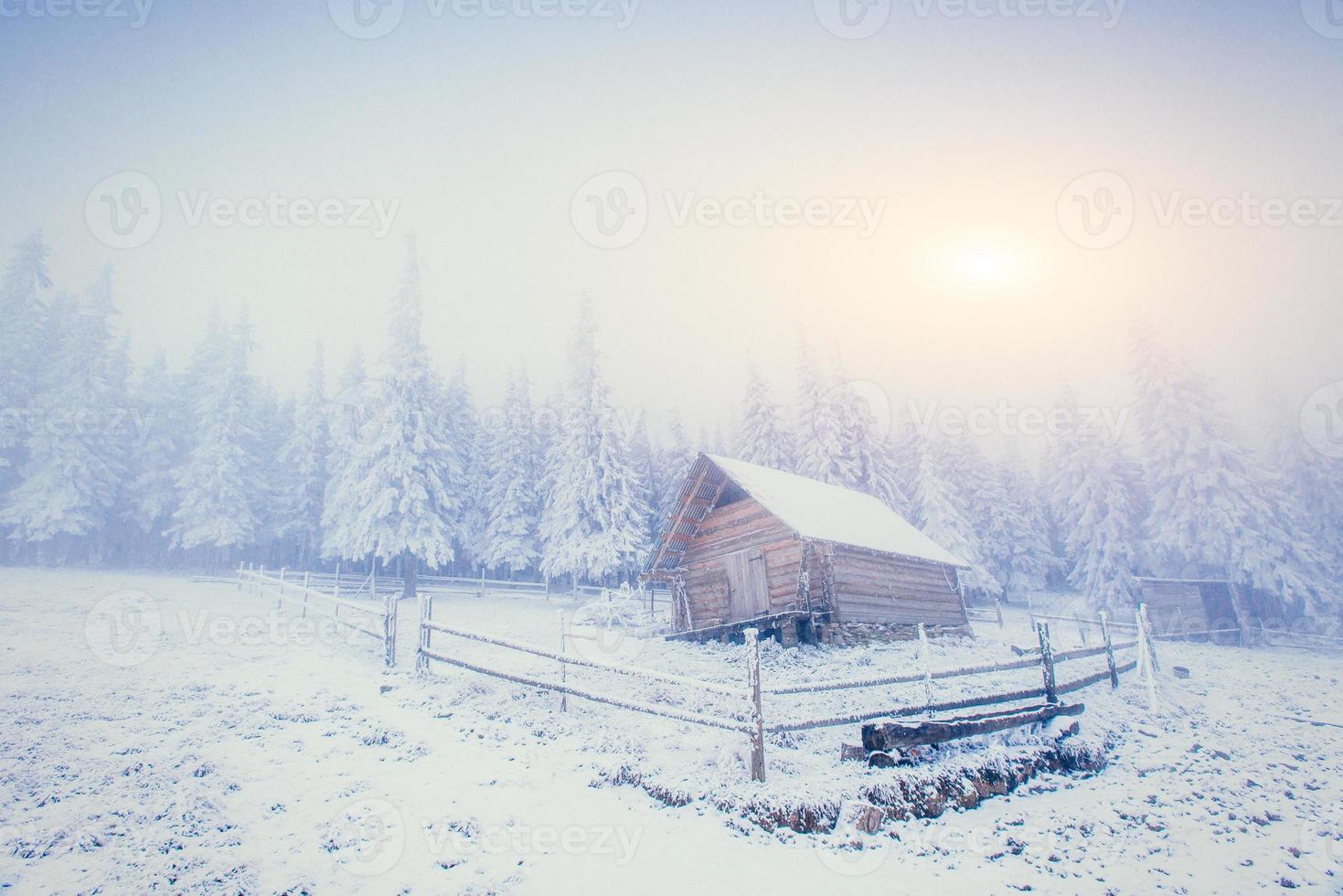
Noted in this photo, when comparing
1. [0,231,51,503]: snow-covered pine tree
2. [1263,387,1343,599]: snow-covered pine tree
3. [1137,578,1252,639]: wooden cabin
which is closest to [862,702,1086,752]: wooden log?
[1137,578,1252,639]: wooden cabin

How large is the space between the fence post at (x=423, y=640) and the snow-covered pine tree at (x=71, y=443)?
30.4 meters

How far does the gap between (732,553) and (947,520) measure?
22028 millimetres

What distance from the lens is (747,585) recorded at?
20656mm

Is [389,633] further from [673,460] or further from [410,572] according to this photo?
[673,460]

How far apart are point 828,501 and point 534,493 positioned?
70.8 ft

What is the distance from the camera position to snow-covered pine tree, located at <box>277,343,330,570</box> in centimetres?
3803

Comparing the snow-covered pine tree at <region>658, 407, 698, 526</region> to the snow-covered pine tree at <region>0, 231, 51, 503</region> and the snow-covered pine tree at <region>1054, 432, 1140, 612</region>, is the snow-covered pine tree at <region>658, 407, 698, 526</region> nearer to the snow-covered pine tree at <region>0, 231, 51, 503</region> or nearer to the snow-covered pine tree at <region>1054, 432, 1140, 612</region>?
the snow-covered pine tree at <region>1054, 432, 1140, 612</region>

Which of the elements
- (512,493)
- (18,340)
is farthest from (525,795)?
(18,340)

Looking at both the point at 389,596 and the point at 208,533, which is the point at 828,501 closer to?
the point at 389,596

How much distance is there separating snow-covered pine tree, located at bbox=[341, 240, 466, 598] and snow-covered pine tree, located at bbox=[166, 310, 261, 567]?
10187 mm

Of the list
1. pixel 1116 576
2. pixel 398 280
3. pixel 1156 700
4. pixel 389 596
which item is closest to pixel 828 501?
pixel 1156 700

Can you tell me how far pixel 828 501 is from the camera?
77.5 ft

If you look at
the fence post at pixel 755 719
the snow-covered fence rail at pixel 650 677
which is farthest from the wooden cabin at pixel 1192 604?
the fence post at pixel 755 719

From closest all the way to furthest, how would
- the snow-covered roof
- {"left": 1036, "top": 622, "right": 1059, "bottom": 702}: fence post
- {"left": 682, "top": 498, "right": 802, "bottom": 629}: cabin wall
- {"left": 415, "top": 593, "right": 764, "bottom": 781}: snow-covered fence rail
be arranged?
{"left": 415, "top": 593, "right": 764, "bottom": 781}: snow-covered fence rail < {"left": 1036, "top": 622, "right": 1059, "bottom": 702}: fence post < the snow-covered roof < {"left": 682, "top": 498, "right": 802, "bottom": 629}: cabin wall
